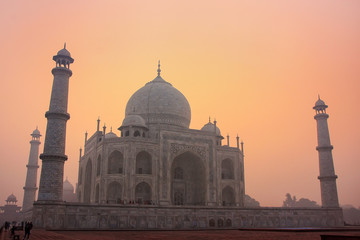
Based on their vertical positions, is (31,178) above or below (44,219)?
above

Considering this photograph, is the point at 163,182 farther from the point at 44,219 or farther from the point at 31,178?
the point at 31,178

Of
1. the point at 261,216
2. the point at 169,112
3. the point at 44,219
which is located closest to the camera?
the point at 44,219

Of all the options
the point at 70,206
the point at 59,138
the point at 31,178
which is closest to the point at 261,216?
the point at 70,206

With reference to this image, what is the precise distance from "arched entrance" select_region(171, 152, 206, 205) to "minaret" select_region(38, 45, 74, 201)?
12478 millimetres

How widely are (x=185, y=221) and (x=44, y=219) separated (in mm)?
8953

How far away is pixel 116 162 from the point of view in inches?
1189

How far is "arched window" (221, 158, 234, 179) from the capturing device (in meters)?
33.8

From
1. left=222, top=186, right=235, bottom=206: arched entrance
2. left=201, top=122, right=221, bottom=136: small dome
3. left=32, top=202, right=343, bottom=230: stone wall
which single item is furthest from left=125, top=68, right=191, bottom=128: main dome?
left=32, top=202, right=343, bottom=230: stone wall

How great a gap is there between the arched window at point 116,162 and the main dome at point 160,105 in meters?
6.02

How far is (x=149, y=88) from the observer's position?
37344 millimetres

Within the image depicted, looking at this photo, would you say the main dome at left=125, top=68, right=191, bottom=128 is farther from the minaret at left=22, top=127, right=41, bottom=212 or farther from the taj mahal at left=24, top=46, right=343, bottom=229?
the minaret at left=22, top=127, right=41, bottom=212

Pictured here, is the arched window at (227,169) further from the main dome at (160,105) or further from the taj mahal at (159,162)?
the main dome at (160,105)

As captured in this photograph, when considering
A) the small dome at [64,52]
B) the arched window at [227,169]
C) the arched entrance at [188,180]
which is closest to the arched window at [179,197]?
the arched entrance at [188,180]

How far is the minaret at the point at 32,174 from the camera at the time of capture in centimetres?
3662
